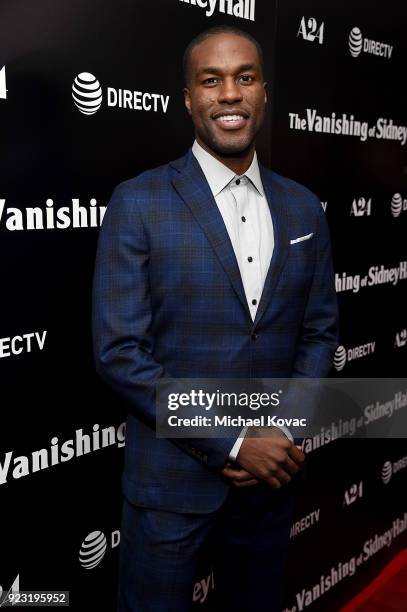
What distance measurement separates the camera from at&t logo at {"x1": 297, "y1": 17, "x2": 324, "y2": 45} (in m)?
2.39

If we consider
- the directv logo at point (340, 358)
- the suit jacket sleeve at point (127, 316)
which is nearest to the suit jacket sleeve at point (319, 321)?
the suit jacket sleeve at point (127, 316)

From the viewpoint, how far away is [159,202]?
151 centimetres

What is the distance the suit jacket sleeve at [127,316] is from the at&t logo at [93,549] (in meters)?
0.68

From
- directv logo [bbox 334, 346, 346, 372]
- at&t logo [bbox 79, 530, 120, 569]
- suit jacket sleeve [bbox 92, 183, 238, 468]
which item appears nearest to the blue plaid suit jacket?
suit jacket sleeve [bbox 92, 183, 238, 468]

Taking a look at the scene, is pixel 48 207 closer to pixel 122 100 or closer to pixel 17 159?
pixel 17 159

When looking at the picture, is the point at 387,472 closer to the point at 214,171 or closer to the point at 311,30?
the point at 311,30

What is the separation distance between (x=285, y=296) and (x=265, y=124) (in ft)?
3.00

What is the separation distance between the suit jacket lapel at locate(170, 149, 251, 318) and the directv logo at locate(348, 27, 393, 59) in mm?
1397

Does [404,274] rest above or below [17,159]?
below

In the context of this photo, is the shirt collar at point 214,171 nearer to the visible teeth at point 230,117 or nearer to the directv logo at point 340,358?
the visible teeth at point 230,117

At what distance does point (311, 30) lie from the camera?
2436 millimetres

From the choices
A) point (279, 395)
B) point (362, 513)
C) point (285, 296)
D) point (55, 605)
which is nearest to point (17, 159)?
point (285, 296)

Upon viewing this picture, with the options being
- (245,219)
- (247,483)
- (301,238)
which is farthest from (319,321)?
(247,483)

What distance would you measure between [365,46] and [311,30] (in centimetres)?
37
